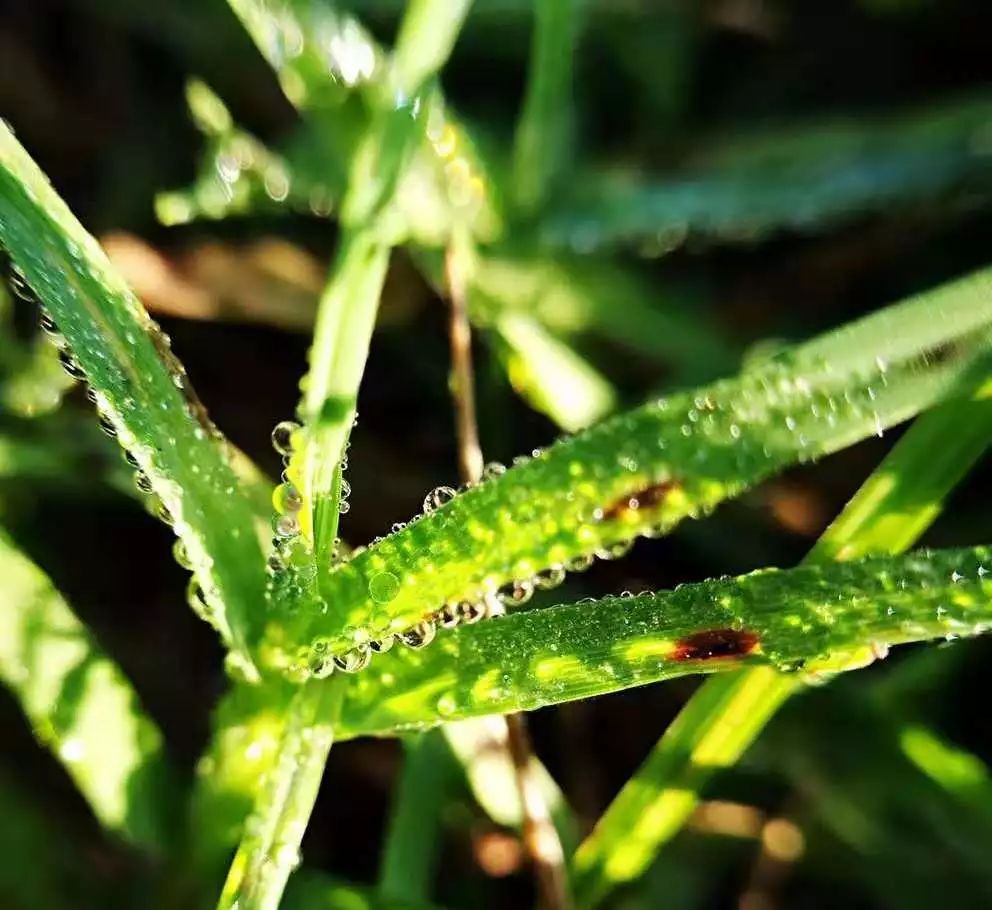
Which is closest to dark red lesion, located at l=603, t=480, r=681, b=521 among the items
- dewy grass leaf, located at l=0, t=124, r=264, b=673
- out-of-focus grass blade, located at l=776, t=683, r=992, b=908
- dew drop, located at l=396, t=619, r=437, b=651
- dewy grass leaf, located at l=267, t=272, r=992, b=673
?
dewy grass leaf, located at l=267, t=272, r=992, b=673

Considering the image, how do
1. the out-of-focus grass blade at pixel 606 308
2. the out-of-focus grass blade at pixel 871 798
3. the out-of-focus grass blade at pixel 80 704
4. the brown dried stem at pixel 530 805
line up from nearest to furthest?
the out-of-focus grass blade at pixel 80 704 → the brown dried stem at pixel 530 805 → the out-of-focus grass blade at pixel 871 798 → the out-of-focus grass blade at pixel 606 308

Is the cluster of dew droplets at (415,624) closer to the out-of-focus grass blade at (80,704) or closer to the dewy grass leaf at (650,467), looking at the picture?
the dewy grass leaf at (650,467)

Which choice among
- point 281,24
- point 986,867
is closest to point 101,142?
point 281,24

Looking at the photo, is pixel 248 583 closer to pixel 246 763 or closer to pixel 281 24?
pixel 246 763

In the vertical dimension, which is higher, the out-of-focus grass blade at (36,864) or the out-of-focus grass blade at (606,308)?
the out-of-focus grass blade at (606,308)

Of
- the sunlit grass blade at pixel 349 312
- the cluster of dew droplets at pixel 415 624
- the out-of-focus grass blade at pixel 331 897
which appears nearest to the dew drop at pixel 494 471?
the cluster of dew droplets at pixel 415 624

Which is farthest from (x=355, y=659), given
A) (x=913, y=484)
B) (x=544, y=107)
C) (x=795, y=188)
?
(x=795, y=188)
